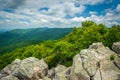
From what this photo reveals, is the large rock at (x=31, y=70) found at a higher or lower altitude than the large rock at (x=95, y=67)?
lower

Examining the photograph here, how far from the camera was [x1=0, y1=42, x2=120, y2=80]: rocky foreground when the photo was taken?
38859 millimetres

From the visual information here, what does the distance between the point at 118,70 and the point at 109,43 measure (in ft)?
78.2

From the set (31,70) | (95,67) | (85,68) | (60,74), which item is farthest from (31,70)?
(95,67)

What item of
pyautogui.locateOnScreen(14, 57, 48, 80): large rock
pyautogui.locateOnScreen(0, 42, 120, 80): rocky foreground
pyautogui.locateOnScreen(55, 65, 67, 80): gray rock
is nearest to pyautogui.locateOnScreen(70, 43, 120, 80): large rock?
pyautogui.locateOnScreen(0, 42, 120, 80): rocky foreground

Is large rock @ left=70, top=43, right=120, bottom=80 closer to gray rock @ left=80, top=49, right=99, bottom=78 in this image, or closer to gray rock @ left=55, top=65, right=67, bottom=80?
gray rock @ left=80, top=49, right=99, bottom=78

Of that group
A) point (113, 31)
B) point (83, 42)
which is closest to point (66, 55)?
point (83, 42)

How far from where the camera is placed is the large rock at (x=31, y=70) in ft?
155

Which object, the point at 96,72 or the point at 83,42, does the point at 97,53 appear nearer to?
the point at 96,72

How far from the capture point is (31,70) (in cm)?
4762

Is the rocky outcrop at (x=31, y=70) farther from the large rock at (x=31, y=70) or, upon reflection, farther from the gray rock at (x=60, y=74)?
the gray rock at (x=60, y=74)

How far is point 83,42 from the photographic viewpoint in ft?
225

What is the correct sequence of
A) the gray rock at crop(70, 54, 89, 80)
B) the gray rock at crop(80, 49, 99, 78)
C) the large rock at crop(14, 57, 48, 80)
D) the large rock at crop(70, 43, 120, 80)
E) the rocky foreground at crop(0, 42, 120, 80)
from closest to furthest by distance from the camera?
the large rock at crop(70, 43, 120, 80)
the gray rock at crop(70, 54, 89, 80)
the rocky foreground at crop(0, 42, 120, 80)
the gray rock at crop(80, 49, 99, 78)
the large rock at crop(14, 57, 48, 80)

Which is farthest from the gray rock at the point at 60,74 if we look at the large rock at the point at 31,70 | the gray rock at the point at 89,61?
the gray rock at the point at 89,61

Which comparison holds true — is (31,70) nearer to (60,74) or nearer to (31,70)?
(31,70)
